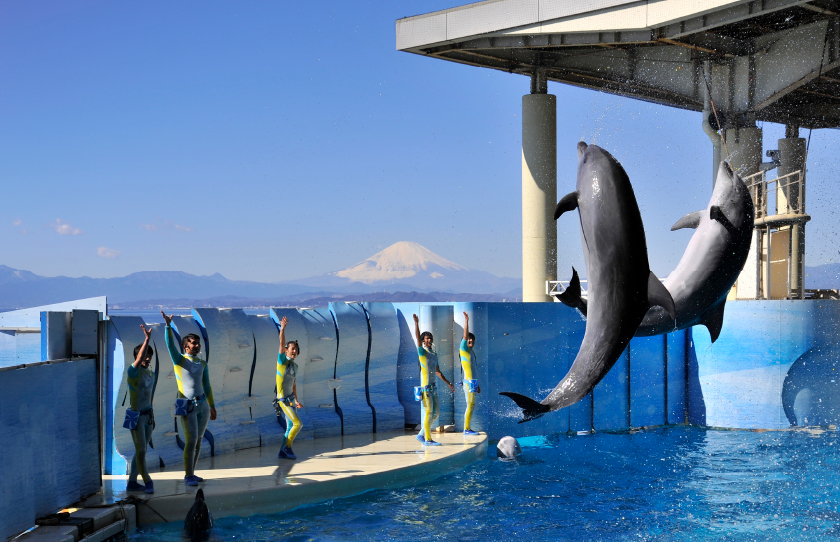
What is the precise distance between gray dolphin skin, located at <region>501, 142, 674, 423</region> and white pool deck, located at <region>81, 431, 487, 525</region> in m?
4.63

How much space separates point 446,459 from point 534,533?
2444 mm

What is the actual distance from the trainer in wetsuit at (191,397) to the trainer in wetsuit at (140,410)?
1.05 feet

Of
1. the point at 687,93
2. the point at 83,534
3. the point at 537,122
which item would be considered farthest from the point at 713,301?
the point at 687,93

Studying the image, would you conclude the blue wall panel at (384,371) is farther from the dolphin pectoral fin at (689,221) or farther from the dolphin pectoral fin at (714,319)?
the dolphin pectoral fin at (714,319)

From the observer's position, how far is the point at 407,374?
510 inches

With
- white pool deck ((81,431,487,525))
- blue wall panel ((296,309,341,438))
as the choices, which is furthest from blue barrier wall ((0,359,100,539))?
blue wall panel ((296,309,341,438))

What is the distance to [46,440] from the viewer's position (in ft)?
23.9

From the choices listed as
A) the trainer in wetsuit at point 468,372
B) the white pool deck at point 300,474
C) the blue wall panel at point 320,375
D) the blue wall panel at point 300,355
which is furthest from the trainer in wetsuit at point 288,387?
the trainer in wetsuit at point 468,372

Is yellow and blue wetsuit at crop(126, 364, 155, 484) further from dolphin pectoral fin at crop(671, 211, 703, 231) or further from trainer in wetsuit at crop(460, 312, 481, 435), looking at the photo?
dolphin pectoral fin at crop(671, 211, 703, 231)

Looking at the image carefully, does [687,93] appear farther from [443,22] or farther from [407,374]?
[407,374]

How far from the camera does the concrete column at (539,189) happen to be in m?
19.5

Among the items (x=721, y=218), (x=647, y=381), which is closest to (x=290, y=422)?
(x=721, y=218)

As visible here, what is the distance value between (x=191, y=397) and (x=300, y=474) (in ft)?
5.40

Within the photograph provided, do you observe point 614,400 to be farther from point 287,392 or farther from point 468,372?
point 287,392
